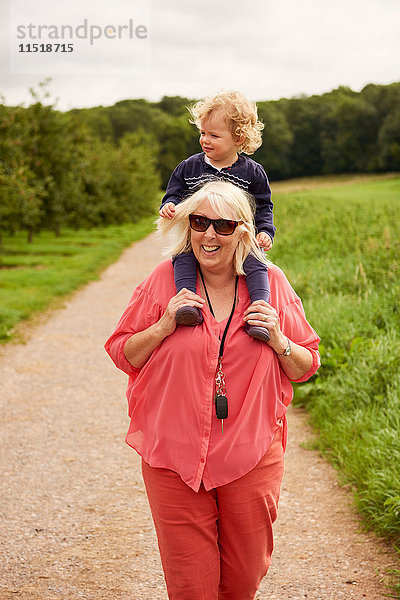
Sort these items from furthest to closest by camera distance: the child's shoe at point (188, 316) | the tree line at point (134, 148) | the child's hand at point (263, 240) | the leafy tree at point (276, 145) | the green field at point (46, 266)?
the leafy tree at point (276, 145) → the tree line at point (134, 148) → the green field at point (46, 266) → the child's hand at point (263, 240) → the child's shoe at point (188, 316)

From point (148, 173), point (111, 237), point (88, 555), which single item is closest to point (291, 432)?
point (88, 555)

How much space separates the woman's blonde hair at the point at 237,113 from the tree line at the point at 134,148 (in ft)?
1.99

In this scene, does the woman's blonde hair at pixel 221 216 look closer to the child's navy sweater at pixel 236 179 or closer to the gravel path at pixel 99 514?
the child's navy sweater at pixel 236 179

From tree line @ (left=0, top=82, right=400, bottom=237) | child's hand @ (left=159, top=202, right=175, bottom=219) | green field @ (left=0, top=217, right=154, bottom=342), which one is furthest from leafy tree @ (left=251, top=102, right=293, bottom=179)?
child's hand @ (left=159, top=202, right=175, bottom=219)

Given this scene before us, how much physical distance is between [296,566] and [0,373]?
4.80 metres

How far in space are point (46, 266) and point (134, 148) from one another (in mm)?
21822

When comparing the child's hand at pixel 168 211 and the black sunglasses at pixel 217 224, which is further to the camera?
the child's hand at pixel 168 211

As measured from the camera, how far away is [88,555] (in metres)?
3.81

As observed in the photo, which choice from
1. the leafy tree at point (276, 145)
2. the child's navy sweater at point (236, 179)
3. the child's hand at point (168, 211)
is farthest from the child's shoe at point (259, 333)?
the leafy tree at point (276, 145)

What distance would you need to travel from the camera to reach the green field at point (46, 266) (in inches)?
424

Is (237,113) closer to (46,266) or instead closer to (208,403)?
(208,403)

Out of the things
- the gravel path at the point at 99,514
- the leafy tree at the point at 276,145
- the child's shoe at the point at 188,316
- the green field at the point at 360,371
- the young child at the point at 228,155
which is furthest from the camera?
the leafy tree at the point at 276,145

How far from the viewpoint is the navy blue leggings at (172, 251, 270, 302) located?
2.47m

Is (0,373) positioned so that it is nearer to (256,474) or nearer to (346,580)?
(346,580)
